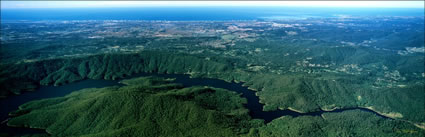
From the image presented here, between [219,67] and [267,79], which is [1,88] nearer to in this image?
[219,67]

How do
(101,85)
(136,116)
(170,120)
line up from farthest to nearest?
(101,85)
(136,116)
(170,120)

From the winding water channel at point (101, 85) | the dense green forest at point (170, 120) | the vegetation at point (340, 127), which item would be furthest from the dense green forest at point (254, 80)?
the dense green forest at point (170, 120)

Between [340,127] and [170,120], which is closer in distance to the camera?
[170,120]

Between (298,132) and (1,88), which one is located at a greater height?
(1,88)

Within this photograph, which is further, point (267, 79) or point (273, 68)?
point (273, 68)

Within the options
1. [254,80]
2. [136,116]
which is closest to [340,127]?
[254,80]

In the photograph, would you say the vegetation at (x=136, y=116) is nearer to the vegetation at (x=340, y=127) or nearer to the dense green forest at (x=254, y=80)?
the vegetation at (x=340, y=127)

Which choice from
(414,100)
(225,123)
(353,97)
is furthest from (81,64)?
(414,100)

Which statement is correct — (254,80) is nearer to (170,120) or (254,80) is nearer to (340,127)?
(340,127)
